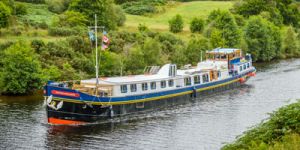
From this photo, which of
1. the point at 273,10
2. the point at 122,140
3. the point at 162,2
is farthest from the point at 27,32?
the point at 273,10

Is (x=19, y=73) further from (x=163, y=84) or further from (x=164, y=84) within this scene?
(x=164, y=84)

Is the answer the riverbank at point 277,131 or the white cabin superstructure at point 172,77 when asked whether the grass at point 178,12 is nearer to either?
the white cabin superstructure at point 172,77

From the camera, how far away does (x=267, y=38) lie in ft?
379

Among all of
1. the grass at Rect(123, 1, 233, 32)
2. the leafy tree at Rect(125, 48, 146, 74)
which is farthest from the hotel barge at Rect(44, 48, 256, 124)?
the grass at Rect(123, 1, 233, 32)

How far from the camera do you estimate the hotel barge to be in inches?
2181

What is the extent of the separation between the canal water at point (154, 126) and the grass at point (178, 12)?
166 ft

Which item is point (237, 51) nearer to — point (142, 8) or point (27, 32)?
point (27, 32)

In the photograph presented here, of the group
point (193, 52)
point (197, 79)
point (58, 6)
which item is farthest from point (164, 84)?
point (58, 6)

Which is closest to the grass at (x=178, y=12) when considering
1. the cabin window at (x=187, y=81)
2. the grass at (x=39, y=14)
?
the grass at (x=39, y=14)

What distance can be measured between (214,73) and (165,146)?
102 feet

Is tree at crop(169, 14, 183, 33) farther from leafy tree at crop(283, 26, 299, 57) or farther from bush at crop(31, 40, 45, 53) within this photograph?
bush at crop(31, 40, 45, 53)

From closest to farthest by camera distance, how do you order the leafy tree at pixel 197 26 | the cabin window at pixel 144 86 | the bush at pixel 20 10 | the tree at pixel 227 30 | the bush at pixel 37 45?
the cabin window at pixel 144 86
the bush at pixel 37 45
the bush at pixel 20 10
the tree at pixel 227 30
the leafy tree at pixel 197 26

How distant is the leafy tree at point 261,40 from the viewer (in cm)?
11381

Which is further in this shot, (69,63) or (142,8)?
(142,8)
